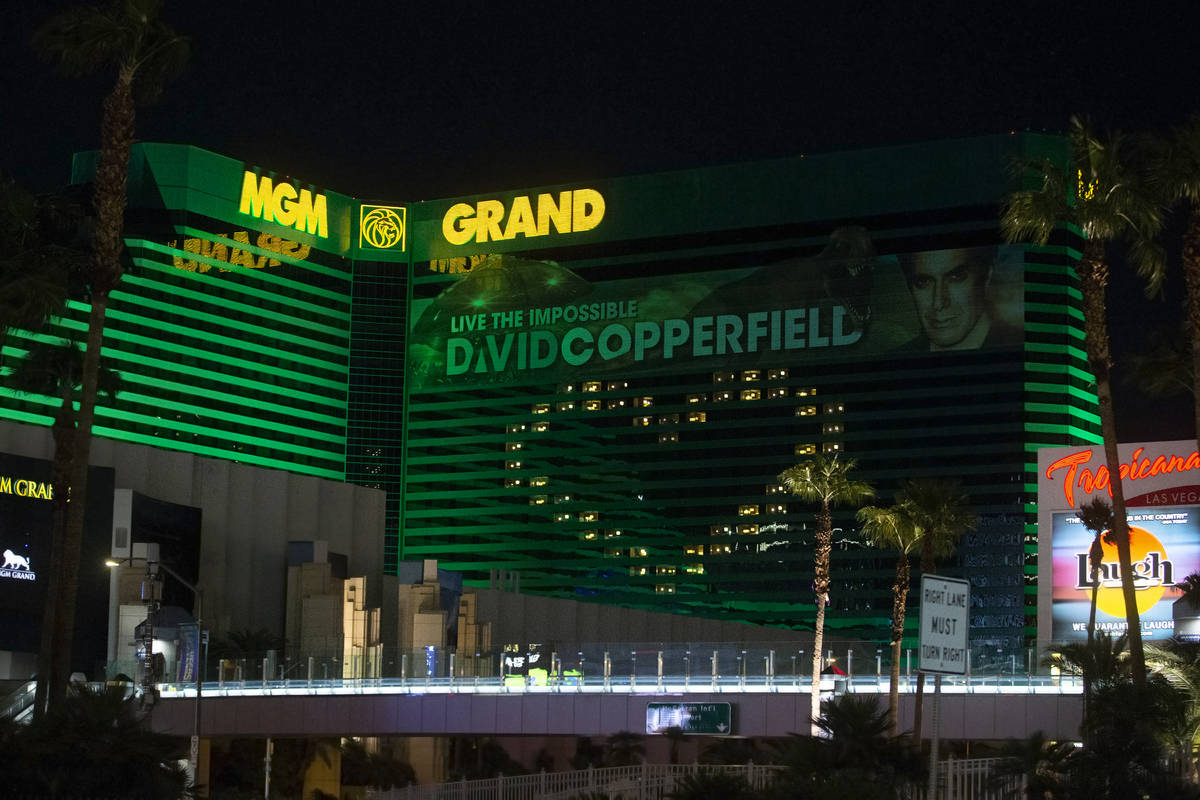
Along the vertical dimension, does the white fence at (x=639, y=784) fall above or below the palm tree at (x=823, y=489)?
below

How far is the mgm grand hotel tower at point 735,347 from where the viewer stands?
7077 inches

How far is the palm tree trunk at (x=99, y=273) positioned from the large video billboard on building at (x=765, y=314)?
143148mm

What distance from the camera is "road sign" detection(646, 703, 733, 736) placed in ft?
206

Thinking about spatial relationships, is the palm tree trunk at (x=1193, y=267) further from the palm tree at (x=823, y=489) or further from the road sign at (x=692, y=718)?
the palm tree at (x=823, y=489)

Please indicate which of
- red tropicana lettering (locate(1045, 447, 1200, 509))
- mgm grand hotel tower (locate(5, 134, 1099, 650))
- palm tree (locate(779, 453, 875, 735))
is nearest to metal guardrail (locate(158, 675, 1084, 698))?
palm tree (locate(779, 453, 875, 735))

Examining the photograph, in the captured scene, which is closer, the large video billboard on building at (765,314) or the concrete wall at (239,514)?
the concrete wall at (239,514)

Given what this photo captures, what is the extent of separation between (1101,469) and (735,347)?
106 metres

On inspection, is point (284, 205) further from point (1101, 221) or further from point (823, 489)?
point (1101, 221)

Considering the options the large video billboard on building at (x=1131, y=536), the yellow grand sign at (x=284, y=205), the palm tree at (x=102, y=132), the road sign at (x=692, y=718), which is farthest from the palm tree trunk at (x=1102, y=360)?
the yellow grand sign at (x=284, y=205)

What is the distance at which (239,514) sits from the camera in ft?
346

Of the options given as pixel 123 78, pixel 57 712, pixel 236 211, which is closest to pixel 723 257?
pixel 236 211

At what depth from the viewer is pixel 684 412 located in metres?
196

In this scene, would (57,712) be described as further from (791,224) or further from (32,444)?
(791,224)

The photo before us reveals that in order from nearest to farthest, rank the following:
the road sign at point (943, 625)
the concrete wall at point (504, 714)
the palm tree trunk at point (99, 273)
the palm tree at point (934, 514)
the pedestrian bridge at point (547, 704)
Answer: the road sign at point (943, 625), the palm tree trunk at point (99, 273), the pedestrian bridge at point (547, 704), the concrete wall at point (504, 714), the palm tree at point (934, 514)
